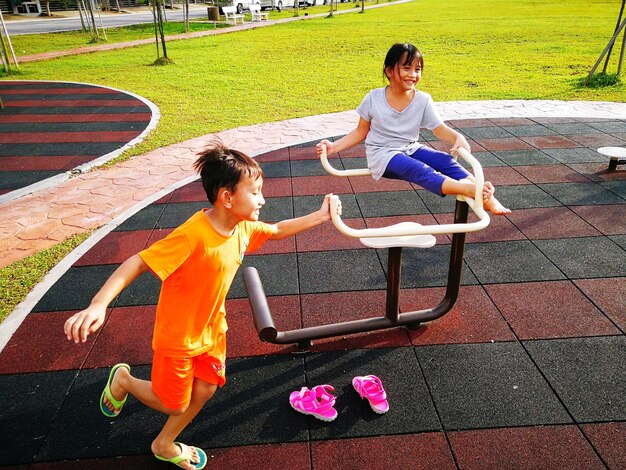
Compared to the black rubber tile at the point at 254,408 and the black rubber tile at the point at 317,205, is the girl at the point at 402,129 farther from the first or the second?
the black rubber tile at the point at 317,205

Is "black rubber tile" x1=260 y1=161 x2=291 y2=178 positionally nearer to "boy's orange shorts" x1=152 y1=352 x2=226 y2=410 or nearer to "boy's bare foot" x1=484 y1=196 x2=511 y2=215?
"boy's bare foot" x1=484 y1=196 x2=511 y2=215

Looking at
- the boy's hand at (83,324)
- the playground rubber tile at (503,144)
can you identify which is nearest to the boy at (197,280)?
the boy's hand at (83,324)

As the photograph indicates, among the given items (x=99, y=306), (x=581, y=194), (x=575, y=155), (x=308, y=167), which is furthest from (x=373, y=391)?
(x=575, y=155)

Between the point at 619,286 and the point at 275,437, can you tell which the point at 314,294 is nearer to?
the point at 275,437

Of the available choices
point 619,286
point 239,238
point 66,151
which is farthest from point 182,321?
point 66,151

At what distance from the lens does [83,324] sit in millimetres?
1740

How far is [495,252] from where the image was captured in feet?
14.0

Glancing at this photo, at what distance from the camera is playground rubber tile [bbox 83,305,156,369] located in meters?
3.08

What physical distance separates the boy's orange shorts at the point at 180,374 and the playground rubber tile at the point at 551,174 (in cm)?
482

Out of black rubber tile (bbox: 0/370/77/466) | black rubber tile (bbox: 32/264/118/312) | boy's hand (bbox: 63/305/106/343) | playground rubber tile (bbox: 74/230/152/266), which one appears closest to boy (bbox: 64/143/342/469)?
boy's hand (bbox: 63/305/106/343)

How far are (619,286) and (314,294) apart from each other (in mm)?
2362

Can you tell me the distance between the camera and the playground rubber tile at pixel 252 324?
3168mm

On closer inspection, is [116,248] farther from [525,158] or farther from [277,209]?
[525,158]

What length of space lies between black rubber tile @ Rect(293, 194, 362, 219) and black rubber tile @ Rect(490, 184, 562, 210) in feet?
5.33
